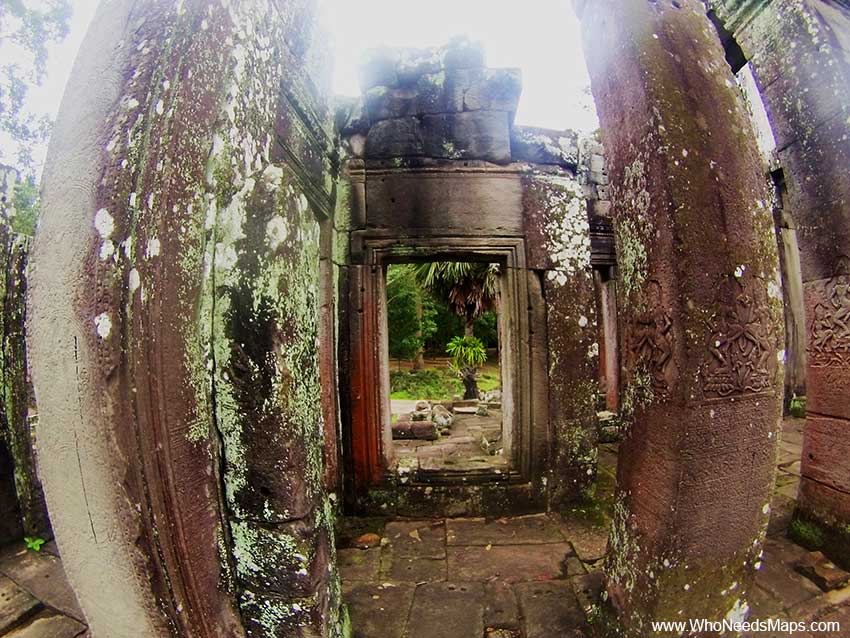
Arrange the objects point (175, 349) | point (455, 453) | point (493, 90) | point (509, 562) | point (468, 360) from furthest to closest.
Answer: point (468, 360) < point (455, 453) < point (493, 90) < point (509, 562) < point (175, 349)

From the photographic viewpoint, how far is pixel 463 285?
1066 cm

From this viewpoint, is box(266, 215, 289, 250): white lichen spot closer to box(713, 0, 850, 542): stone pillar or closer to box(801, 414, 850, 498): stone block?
box(713, 0, 850, 542): stone pillar

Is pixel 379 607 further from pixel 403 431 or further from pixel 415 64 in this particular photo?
pixel 415 64

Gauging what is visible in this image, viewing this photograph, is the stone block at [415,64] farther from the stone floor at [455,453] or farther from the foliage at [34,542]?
the foliage at [34,542]

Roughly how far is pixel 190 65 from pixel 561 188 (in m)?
3.26

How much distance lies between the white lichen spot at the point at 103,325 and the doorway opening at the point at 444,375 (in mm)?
2668

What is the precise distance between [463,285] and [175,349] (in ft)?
31.6

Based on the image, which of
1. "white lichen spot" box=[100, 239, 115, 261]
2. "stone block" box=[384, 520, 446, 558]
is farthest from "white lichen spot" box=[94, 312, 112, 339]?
"stone block" box=[384, 520, 446, 558]

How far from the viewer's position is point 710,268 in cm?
144

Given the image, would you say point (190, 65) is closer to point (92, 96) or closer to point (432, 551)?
point (92, 96)

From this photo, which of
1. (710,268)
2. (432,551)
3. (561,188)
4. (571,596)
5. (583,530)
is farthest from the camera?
(561,188)

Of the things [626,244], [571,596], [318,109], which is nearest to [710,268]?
[626,244]

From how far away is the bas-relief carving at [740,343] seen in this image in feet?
4.71

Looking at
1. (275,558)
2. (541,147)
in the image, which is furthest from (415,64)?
(275,558)
